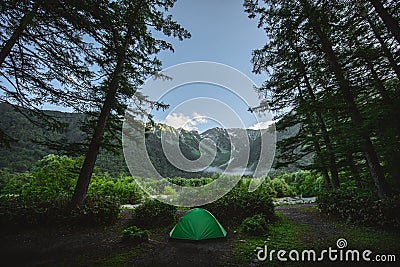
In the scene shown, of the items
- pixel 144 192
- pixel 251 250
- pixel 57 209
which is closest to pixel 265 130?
pixel 251 250

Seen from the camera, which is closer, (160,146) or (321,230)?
(321,230)

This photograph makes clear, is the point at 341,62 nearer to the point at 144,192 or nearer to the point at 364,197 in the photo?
the point at 364,197

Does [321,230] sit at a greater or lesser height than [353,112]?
lesser

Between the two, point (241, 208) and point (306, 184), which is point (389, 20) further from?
point (306, 184)

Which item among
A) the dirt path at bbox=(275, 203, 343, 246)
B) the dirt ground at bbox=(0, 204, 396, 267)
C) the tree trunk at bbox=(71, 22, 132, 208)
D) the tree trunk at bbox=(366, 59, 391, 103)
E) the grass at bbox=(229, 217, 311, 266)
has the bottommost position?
the dirt ground at bbox=(0, 204, 396, 267)

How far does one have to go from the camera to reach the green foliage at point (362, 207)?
18.3ft

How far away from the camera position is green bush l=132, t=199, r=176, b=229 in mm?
7801

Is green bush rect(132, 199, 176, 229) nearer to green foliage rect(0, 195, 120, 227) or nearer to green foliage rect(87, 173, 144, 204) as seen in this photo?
green foliage rect(0, 195, 120, 227)

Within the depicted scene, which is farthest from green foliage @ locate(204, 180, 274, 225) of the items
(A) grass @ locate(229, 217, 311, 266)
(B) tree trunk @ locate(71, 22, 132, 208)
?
(B) tree trunk @ locate(71, 22, 132, 208)

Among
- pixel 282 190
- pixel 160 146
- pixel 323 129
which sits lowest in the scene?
pixel 282 190

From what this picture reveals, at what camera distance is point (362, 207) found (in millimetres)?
6535

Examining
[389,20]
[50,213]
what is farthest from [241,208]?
[389,20]

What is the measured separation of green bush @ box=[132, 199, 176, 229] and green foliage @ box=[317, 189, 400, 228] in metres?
7.15

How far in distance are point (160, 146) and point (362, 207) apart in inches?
600
